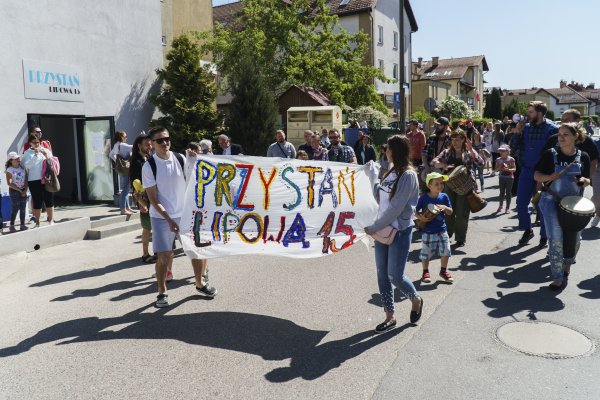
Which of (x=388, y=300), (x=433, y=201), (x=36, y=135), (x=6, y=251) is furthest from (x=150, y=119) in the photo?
(x=388, y=300)

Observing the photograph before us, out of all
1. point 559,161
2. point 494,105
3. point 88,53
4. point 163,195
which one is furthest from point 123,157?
point 494,105

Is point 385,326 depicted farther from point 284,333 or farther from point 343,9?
point 343,9

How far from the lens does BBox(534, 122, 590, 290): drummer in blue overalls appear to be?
6.14 m

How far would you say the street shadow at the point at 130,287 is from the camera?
21.1ft

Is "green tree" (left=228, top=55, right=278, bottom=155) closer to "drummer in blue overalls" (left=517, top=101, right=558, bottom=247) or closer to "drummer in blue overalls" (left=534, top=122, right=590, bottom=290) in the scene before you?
"drummer in blue overalls" (left=517, top=101, right=558, bottom=247)

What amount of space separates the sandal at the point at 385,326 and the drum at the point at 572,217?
2.44 meters

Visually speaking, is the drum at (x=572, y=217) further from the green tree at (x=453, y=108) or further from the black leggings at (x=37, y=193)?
the green tree at (x=453, y=108)

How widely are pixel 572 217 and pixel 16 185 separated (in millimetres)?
9285

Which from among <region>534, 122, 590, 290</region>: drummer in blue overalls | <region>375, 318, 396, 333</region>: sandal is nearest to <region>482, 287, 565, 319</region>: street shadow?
<region>534, 122, 590, 290</region>: drummer in blue overalls

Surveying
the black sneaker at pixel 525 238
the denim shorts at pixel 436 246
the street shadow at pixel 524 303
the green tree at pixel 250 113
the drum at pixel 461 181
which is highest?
the green tree at pixel 250 113

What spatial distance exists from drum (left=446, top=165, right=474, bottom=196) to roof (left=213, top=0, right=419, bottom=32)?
31.2 metres

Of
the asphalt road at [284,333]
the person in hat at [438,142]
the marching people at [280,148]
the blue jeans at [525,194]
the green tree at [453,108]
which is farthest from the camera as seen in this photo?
the green tree at [453,108]

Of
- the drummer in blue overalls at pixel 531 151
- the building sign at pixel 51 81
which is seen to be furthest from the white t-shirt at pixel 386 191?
the building sign at pixel 51 81

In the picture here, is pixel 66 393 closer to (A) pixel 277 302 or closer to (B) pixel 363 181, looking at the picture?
(A) pixel 277 302
